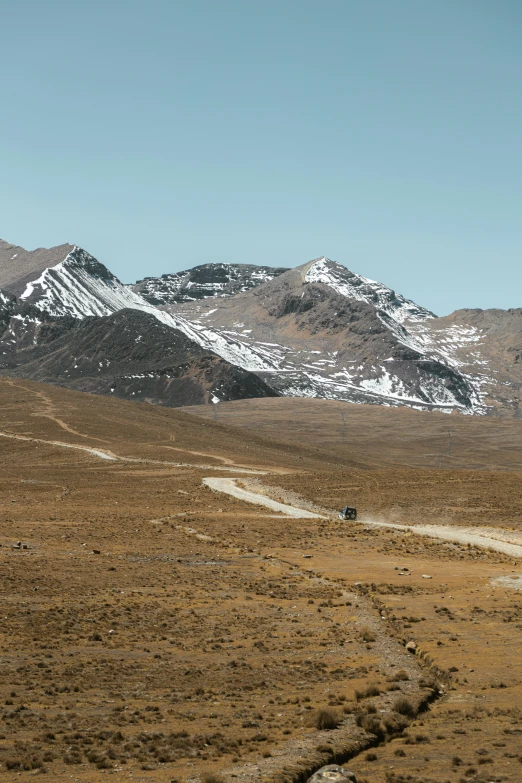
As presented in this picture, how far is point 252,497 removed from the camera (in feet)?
257

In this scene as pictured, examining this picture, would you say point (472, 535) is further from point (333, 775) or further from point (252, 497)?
point (333, 775)

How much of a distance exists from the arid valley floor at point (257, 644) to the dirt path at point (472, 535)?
268 millimetres

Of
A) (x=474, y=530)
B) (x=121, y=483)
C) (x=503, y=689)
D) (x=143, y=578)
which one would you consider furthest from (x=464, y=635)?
(x=121, y=483)

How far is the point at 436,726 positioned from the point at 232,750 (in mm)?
4467

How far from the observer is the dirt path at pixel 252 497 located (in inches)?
2778

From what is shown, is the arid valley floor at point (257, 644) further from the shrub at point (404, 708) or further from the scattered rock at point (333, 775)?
the scattered rock at point (333, 775)

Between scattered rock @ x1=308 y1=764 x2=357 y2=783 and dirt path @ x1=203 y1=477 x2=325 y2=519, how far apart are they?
5121 cm

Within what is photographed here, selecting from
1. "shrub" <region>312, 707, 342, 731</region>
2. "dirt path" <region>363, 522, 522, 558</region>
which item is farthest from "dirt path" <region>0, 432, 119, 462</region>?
"shrub" <region>312, 707, 342, 731</region>

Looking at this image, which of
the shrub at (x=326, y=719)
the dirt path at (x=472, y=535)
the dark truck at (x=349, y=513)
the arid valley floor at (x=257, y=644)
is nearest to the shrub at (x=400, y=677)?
the arid valley floor at (x=257, y=644)

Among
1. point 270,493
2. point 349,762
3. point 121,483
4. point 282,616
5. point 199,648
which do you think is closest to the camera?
point 349,762

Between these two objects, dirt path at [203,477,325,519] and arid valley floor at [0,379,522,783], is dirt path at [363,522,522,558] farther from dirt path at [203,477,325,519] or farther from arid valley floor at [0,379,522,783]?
dirt path at [203,477,325,519]

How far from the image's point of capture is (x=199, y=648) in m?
26.6

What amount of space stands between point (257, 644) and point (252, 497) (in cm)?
5134

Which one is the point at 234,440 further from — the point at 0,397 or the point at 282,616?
the point at 282,616
